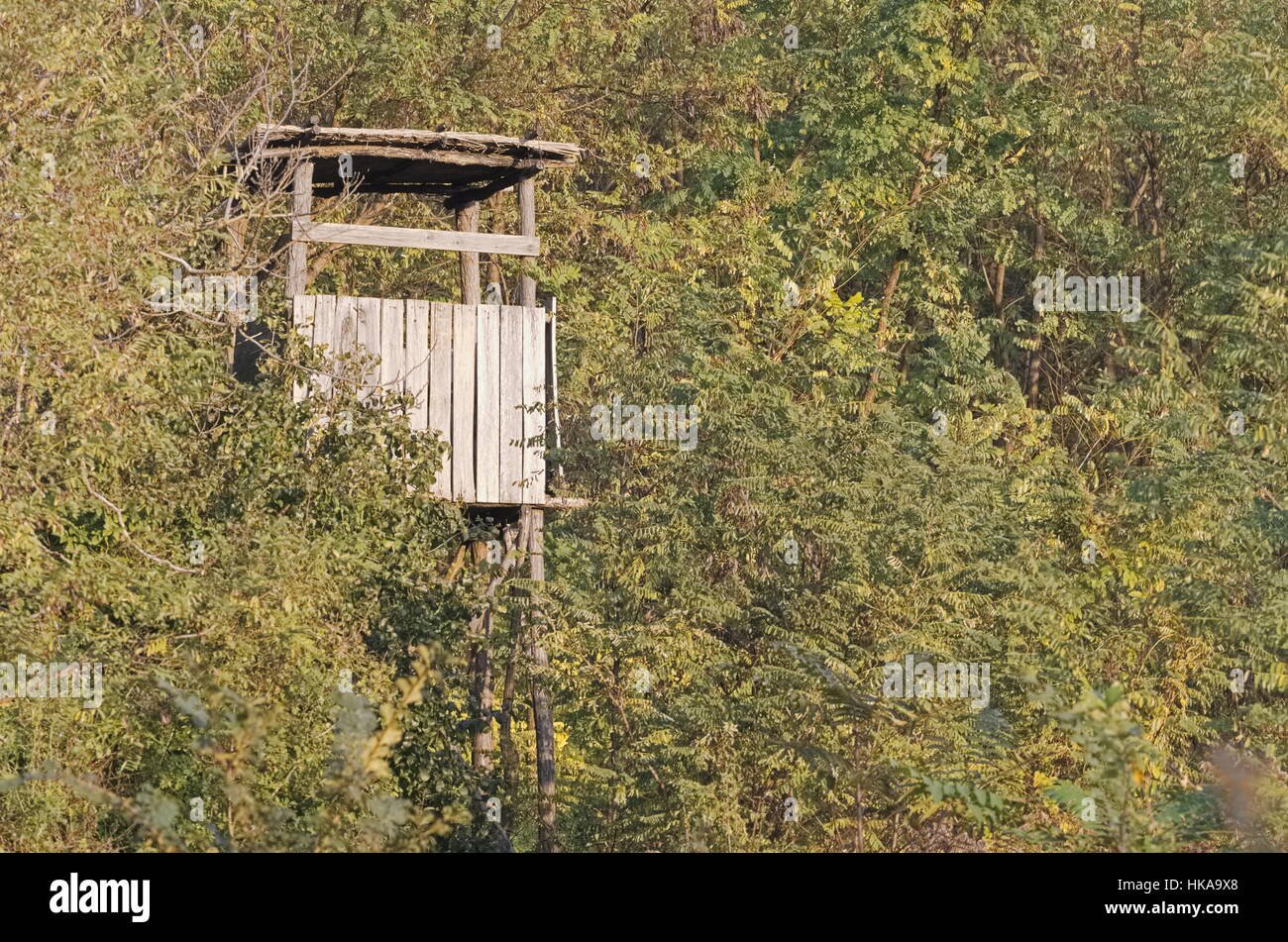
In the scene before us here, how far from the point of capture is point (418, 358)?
15.9 metres

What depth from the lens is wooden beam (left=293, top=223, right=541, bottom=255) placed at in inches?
612

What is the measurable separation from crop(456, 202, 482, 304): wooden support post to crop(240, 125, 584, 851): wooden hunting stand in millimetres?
1443

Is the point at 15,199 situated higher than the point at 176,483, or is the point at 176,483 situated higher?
the point at 15,199

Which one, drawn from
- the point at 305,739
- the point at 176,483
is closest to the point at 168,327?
the point at 176,483

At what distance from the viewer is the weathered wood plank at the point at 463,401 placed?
16.0 m

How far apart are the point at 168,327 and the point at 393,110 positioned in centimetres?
1114

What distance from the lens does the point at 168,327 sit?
41.2ft

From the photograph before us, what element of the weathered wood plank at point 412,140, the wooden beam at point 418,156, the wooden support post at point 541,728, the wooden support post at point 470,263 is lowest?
the wooden support post at point 541,728

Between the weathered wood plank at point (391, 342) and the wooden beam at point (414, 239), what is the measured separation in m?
0.58

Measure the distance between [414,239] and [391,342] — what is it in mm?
1081

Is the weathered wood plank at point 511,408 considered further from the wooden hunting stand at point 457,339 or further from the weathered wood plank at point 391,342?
the weathered wood plank at point 391,342

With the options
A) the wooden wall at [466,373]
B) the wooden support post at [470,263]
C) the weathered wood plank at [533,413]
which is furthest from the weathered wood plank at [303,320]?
the wooden support post at [470,263]
